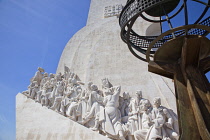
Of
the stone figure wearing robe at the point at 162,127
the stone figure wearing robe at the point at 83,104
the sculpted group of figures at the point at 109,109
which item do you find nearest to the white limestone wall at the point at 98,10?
the sculpted group of figures at the point at 109,109

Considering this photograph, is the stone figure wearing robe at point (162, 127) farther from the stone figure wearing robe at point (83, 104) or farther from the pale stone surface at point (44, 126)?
the stone figure wearing robe at point (83, 104)

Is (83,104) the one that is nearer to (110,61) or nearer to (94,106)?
(94,106)

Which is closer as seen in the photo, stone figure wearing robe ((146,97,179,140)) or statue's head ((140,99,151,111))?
stone figure wearing robe ((146,97,179,140))

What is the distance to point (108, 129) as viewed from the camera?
14.6ft

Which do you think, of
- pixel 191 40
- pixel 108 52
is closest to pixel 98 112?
pixel 108 52

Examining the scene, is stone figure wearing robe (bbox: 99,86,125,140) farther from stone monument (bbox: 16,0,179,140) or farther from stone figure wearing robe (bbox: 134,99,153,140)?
stone figure wearing robe (bbox: 134,99,153,140)

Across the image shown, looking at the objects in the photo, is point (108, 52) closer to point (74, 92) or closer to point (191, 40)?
point (74, 92)

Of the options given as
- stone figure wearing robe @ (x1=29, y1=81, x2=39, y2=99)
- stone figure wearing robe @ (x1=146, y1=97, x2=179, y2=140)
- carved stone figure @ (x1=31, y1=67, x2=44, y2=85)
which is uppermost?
carved stone figure @ (x1=31, y1=67, x2=44, y2=85)

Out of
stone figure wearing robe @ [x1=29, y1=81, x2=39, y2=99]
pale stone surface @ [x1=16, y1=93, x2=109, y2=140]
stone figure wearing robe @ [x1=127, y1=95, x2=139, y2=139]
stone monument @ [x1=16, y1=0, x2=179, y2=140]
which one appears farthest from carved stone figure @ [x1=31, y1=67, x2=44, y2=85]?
stone figure wearing robe @ [x1=127, y1=95, x2=139, y2=139]

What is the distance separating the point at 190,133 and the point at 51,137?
4.02m

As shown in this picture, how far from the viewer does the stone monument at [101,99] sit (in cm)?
446

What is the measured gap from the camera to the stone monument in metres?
4.46

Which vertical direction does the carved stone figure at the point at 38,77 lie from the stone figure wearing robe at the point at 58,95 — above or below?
above

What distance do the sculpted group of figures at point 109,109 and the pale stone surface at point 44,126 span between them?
18cm
